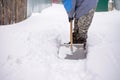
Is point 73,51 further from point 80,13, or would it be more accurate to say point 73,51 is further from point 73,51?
point 80,13

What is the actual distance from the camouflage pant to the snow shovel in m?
0.22

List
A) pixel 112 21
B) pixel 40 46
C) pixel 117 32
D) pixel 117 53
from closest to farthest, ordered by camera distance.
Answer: pixel 117 53
pixel 40 46
pixel 117 32
pixel 112 21

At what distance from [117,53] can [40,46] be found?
1.17 metres

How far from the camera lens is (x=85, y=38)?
4531 millimetres

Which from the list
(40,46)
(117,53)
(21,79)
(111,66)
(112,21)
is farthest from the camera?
(112,21)

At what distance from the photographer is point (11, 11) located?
5.92 metres

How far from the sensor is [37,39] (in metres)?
4.66

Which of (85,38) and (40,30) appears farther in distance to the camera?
(40,30)

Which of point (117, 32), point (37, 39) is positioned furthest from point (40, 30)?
point (117, 32)

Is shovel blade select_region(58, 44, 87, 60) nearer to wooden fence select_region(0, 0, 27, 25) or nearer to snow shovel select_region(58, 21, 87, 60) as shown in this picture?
snow shovel select_region(58, 21, 87, 60)

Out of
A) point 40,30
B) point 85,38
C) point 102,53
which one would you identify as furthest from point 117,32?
point 40,30

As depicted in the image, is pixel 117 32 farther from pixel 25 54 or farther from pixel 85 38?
pixel 25 54

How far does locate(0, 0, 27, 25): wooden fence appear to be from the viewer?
5.73 meters

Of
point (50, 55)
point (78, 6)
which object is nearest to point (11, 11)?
point (78, 6)
